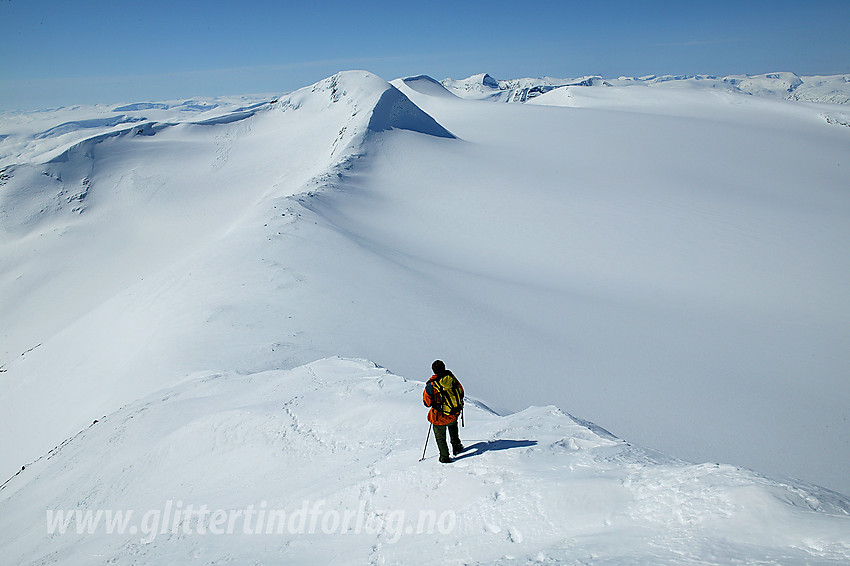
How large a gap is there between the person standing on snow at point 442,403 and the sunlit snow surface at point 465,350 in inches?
16.1

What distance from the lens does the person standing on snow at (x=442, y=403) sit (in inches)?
214

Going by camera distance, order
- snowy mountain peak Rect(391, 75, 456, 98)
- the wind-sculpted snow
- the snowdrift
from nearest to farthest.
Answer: the wind-sculpted snow, the snowdrift, snowy mountain peak Rect(391, 75, 456, 98)

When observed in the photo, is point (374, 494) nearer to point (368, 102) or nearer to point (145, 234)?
point (145, 234)

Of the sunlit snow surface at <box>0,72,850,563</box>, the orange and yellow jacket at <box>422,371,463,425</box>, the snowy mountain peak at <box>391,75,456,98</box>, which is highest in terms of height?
the snowy mountain peak at <box>391,75,456,98</box>

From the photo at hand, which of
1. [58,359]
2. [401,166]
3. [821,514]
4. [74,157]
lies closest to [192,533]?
[821,514]

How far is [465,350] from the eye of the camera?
1248 centimetres

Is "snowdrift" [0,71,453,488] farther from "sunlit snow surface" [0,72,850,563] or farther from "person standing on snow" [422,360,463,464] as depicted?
"person standing on snow" [422,360,463,464]

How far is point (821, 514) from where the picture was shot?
361 cm

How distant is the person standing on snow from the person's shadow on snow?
27cm

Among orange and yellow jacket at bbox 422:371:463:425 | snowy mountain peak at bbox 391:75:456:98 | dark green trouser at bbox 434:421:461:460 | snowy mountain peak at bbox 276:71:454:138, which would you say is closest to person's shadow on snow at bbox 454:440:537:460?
dark green trouser at bbox 434:421:461:460

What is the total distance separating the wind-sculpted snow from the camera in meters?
3.79

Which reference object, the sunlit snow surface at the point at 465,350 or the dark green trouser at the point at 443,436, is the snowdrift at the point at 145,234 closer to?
the sunlit snow surface at the point at 465,350

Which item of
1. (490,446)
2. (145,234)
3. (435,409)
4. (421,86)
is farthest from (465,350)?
(421,86)

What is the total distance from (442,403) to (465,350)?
707 cm
